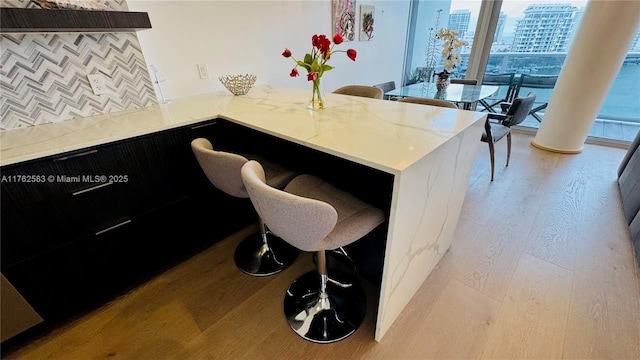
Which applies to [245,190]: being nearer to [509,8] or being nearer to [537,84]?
[537,84]

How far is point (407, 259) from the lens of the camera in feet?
3.86

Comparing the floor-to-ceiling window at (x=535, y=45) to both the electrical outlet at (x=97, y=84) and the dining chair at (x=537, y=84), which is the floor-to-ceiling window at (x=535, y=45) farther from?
the electrical outlet at (x=97, y=84)

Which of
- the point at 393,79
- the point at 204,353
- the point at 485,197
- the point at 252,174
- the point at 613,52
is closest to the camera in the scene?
the point at 252,174

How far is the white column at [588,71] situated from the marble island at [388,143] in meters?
2.52

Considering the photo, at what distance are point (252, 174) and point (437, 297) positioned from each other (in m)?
1.24

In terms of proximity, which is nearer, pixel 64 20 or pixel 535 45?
pixel 64 20

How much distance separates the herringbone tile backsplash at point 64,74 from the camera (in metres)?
1.30

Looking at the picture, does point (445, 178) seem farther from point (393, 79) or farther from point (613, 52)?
point (393, 79)

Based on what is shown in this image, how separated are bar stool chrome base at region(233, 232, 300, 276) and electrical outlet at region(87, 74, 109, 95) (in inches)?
49.6

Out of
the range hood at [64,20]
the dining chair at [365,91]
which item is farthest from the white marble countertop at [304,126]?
the dining chair at [365,91]

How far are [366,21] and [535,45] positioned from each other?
2366mm

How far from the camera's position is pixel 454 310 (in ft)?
4.54

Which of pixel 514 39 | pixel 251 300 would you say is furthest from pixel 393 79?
pixel 251 300

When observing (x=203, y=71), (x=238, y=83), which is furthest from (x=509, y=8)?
(x=203, y=71)
